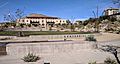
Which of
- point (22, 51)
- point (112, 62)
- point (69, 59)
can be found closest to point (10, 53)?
point (22, 51)

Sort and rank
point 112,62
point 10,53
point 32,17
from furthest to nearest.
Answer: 1. point 32,17
2. point 10,53
3. point 112,62

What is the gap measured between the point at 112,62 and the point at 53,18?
413 ft

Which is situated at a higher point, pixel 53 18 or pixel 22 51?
pixel 53 18

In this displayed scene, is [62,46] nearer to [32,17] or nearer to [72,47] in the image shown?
[72,47]

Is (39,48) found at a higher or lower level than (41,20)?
lower

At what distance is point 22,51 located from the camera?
16000mm

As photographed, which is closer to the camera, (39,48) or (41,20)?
(39,48)

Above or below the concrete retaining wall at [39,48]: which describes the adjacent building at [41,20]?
above

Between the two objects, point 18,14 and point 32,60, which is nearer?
point 32,60

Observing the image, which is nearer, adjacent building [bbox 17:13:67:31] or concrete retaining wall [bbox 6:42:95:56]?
concrete retaining wall [bbox 6:42:95:56]

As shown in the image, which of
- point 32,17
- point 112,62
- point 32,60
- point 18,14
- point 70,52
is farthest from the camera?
point 32,17

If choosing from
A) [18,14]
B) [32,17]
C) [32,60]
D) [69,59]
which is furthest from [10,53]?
[32,17]

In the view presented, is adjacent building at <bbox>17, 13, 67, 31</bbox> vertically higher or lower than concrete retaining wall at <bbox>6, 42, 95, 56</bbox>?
higher

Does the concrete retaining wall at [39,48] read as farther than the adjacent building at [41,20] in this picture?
No
